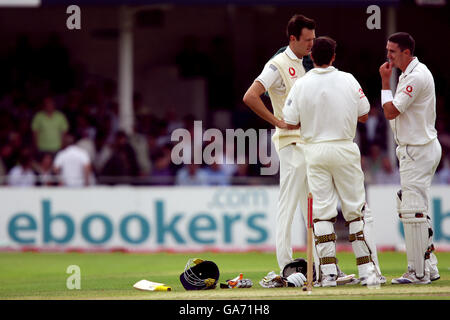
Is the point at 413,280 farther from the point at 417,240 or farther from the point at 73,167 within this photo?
the point at 73,167

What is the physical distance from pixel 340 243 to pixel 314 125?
800 cm

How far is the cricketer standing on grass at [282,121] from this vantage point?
991 centimetres

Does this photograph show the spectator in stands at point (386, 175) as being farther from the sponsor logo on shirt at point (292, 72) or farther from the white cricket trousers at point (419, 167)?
the sponsor logo on shirt at point (292, 72)

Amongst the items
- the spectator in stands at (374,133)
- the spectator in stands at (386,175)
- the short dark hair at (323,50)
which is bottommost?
the spectator in stands at (386,175)

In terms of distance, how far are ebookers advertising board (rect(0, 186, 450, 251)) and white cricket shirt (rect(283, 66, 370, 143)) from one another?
7443 mm

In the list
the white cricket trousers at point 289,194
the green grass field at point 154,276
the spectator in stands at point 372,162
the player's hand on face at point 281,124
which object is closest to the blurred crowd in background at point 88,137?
the spectator in stands at point 372,162

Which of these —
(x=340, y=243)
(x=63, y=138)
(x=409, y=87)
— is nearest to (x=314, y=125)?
(x=409, y=87)

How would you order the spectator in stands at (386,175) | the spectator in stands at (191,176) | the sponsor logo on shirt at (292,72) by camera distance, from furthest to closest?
the spectator in stands at (191,176)
the spectator in stands at (386,175)
the sponsor logo on shirt at (292,72)

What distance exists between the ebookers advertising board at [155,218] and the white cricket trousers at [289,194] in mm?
6914

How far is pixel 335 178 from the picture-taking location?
948 centimetres

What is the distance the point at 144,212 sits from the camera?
17.2 meters

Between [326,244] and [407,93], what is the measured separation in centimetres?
185

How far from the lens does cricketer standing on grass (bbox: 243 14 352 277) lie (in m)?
9.91

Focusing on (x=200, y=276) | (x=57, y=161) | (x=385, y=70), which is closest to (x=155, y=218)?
(x=57, y=161)
